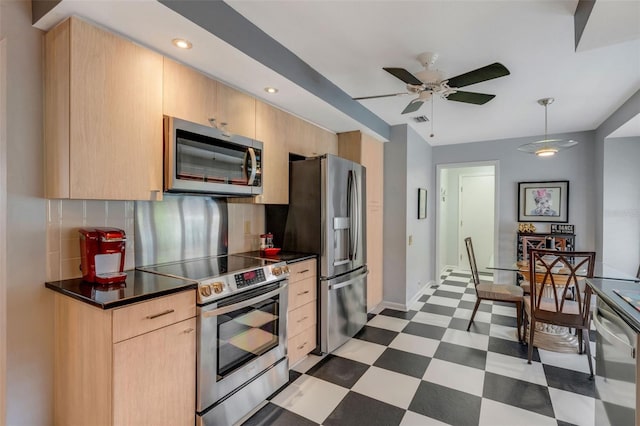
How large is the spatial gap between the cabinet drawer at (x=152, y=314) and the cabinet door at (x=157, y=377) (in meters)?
0.03

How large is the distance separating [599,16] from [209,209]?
264cm

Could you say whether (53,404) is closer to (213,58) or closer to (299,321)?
(299,321)

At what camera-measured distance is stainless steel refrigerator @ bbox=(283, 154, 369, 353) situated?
8.93 ft

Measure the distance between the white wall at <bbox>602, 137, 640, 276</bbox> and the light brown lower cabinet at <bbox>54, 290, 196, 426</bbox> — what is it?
492 cm

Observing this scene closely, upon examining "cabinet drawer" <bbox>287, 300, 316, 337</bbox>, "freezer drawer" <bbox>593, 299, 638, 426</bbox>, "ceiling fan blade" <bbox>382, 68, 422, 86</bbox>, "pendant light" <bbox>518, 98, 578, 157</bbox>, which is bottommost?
"cabinet drawer" <bbox>287, 300, 316, 337</bbox>

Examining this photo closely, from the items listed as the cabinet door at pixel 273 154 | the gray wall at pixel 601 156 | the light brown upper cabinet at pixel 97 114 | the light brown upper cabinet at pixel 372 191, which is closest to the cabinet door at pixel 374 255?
the light brown upper cabinet at pixel 372 191

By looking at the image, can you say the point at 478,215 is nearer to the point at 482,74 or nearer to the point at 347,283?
the point at 347,283

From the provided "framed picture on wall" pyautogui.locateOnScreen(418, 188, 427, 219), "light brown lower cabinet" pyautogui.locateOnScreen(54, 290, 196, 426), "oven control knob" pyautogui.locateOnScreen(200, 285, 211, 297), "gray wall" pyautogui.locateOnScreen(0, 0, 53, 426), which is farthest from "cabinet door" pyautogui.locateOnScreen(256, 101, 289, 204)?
"framed picture on wall" pyautogui.locateOnScreen(418, 188, 427, 219)

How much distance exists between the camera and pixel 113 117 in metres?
1.60

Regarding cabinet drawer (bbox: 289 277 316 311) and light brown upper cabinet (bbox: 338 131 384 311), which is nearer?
cabinet drawer (bbox: 289 277 316 311)

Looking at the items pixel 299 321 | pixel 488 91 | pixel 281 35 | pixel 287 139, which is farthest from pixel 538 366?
Answer: pixel 281 35

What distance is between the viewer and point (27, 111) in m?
1.53

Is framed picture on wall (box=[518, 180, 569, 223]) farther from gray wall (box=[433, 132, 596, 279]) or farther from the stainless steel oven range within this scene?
the stainless steel oven range

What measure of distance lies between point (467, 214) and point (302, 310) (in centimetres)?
535
